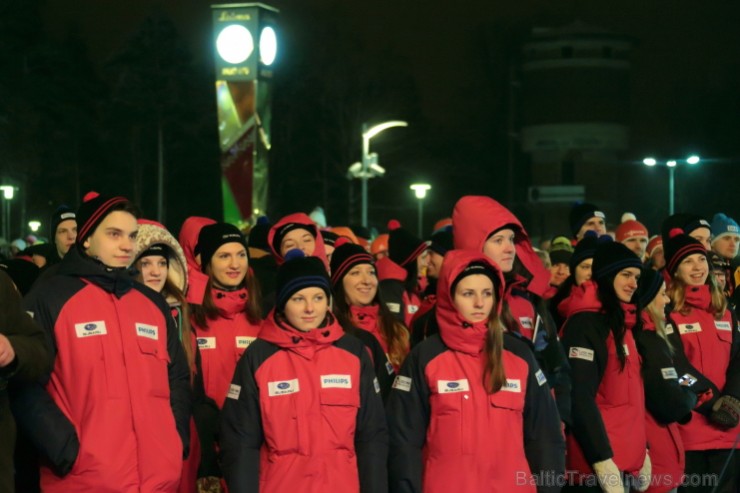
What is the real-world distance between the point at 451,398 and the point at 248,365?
1092 millimetres

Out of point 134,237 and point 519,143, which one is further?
point 519,143

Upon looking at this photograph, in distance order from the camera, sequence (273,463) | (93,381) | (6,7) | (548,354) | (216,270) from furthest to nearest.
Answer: (6,7) → (216,270) → (548,354) → (273,463) → (93,381)

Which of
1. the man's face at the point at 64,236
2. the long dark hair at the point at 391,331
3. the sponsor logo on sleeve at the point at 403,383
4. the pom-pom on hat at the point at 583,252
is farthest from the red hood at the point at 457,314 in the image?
the man's face at the point at 64,236

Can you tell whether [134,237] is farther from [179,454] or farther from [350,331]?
[350,331]

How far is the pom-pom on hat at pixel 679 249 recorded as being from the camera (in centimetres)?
953

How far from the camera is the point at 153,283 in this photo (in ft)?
24.8

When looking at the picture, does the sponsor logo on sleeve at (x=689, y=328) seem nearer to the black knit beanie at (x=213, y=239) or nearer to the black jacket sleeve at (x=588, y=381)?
the black jacket sleeve at (x=588, y=381)

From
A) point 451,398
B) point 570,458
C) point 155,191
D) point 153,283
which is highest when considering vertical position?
point 155,191

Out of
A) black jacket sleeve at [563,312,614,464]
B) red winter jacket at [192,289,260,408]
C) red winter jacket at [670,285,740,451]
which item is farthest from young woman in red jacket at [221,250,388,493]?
red winter jacket at [670,285,740,451]

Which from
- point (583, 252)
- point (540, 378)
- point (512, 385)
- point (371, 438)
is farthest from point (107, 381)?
point (583, 252)

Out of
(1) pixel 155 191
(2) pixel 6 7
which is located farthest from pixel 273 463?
(1) pixel 155 191

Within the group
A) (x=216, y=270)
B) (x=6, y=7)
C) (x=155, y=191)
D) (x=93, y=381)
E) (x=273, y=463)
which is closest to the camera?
(x=93, y=381)

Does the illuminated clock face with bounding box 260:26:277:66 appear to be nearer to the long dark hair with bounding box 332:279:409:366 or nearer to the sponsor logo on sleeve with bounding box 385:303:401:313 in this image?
the sponsor logo on sleeve with bounding box 385:303:401:313

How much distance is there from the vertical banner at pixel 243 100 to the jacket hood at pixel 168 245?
13535 mm
